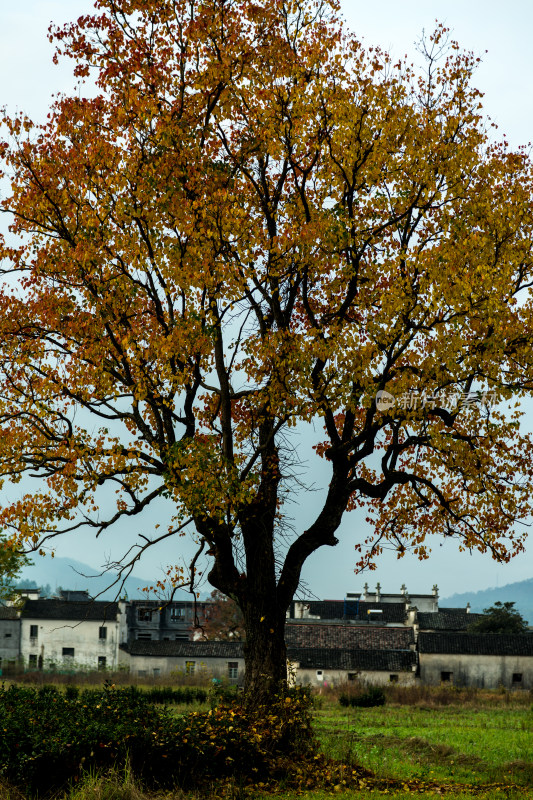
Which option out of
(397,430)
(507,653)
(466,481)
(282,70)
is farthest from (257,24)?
(507,653)

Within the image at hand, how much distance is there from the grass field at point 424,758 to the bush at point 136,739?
45 cm

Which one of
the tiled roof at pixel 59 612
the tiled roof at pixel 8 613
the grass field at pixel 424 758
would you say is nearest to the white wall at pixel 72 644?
the tiled roof at pixel 59 612

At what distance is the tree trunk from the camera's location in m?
15.5

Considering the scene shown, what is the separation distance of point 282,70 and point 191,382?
6240 mm

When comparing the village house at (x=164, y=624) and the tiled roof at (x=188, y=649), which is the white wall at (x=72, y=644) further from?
the tiled roof at (x=188, y=649)

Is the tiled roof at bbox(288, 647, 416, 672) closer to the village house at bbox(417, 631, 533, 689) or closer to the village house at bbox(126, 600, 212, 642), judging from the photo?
the village house at bbox(417, 631, 533, 689)

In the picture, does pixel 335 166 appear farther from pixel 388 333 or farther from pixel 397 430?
pixel 397 430

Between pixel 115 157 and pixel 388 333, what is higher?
pixel 115 157

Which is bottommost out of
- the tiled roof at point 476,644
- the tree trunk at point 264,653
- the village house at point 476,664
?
the village house at point 476,664

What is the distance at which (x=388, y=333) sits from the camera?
14.6 metres

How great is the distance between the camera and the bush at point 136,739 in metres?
11.6

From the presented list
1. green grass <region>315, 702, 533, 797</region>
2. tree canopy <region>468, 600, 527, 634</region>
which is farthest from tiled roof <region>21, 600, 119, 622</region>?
green grass <region>315, 702, 533, 797</region>

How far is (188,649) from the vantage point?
67562 millimetres

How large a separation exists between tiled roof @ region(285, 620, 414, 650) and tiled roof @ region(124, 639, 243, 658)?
5068 millimetres
